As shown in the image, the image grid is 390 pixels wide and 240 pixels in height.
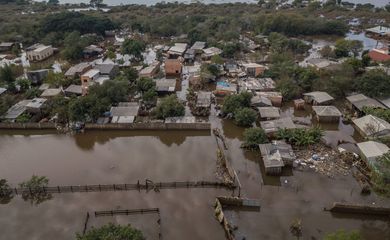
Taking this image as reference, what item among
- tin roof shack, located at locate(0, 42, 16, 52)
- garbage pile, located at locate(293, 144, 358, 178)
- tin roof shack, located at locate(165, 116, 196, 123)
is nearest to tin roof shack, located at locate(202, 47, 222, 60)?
tin roof shack, located at locate(165, 116, 196, 123)

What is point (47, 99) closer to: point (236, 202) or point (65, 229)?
point (65, 229)

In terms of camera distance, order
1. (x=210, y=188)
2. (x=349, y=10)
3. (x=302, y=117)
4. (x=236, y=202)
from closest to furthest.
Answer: (x=236, y=202) < (x=210, y=188) < (x=302, y=117) < (x=349, y=10)

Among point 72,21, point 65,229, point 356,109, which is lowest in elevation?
point 65,229

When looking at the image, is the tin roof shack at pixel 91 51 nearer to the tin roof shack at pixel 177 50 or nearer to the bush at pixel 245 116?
the tin roof shack at pixel 177 50

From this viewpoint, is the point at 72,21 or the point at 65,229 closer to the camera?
the point at 65,229

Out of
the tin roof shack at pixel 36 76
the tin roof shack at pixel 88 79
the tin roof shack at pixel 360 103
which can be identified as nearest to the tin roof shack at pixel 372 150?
the tin roof shack at pixel 360 103

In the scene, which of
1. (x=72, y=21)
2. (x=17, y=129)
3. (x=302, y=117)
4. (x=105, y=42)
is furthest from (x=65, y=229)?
(x=72, y=21)
